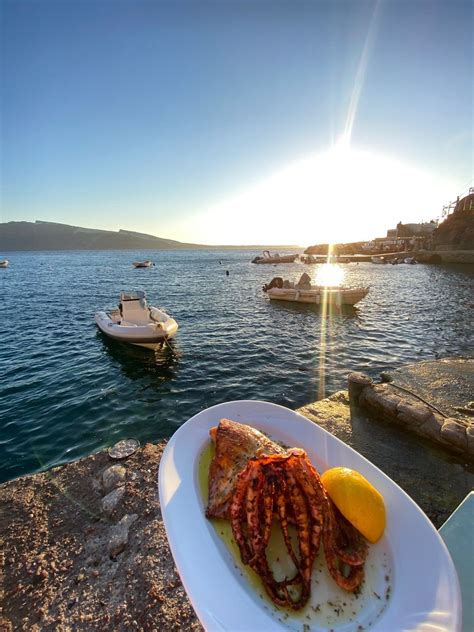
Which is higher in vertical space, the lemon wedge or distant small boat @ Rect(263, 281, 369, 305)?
the lemon wedge

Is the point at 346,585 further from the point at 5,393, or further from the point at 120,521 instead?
the point at 5,393

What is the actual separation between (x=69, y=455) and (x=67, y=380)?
427 cm

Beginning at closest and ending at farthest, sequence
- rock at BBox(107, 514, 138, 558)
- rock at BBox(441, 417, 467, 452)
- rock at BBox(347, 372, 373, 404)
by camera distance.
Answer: rock at BBox(107, 514, 138, 558), rock at BBox(441, 417, 467, 452), rock at BBox(347, 372, 373, 404)

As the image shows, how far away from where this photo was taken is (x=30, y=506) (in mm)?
4117

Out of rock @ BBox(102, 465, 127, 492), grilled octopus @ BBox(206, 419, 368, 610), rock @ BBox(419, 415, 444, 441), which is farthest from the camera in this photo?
rock @ BBox(419, 415, 444, 441)

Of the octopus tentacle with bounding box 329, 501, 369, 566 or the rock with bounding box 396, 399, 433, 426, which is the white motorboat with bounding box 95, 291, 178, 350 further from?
the octopus tentacle with bounding box 329, 501, 369, 566

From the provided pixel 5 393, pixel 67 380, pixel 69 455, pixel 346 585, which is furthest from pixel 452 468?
pixel 5 393

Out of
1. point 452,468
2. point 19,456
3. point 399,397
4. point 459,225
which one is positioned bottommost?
point 19,456

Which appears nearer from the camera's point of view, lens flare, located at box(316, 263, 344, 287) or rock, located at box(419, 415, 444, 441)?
rock, located at box(419, 415, 444, 441)

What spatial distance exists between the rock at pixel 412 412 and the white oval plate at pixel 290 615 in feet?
13.2

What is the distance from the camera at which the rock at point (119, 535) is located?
11.0 feet

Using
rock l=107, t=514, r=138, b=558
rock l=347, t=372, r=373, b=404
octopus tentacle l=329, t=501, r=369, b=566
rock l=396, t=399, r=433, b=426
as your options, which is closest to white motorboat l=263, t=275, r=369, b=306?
rock l=347, t=372, r=373, b=404

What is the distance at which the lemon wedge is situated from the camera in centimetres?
222

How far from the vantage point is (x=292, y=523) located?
2314 millimetres
